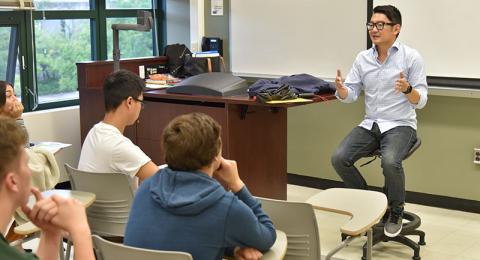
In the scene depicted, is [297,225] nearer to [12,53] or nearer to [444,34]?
[444,34]

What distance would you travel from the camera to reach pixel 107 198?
9.56 ft

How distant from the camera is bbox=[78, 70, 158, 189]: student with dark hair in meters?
2.96

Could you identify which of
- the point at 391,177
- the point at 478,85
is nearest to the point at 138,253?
the point at 391,177

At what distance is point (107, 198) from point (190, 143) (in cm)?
102

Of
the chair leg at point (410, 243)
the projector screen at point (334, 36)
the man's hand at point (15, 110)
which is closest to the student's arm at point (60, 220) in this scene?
the man's hand at point (15, 110)

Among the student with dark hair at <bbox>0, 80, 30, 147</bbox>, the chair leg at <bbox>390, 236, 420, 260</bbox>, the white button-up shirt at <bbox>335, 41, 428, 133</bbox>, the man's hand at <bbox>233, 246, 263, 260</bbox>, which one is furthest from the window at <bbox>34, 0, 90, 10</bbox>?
the man's hand at <bbox>233, 246, 263, 260</bbox>

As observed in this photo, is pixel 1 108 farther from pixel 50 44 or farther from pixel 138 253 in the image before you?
pixel 50 44

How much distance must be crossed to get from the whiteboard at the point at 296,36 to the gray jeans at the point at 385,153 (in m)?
1.18

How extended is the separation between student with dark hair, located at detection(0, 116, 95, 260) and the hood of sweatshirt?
35 cm

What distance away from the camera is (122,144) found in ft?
9.74

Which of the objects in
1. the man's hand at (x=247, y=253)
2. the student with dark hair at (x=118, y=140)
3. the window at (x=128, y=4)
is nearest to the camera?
the man's hand at (x=247, y=253)

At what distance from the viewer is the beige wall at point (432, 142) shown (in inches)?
191

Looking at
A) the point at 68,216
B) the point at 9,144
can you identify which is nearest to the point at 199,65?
the point at 68,216

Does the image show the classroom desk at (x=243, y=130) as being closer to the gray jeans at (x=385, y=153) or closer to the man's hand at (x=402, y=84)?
the gray jeans at (x=385, y=153)
